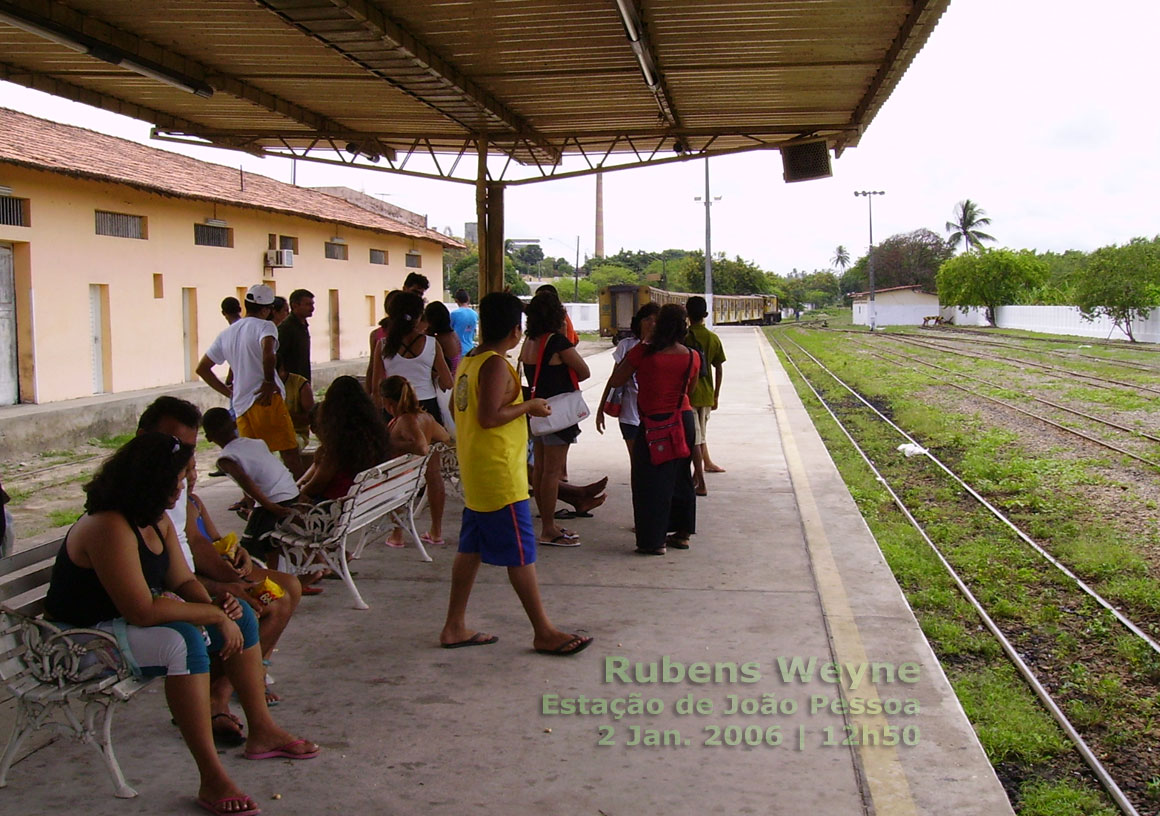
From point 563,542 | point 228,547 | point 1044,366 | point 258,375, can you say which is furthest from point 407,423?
point 1044,366

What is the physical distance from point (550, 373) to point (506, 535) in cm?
204

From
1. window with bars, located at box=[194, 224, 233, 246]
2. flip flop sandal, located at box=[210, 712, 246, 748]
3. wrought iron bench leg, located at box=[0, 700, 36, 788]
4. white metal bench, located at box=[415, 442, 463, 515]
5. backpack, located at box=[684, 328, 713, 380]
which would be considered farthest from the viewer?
window with bars, located at box=[194, 224, 233, 246]

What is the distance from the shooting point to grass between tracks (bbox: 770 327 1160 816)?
4379 millimetres

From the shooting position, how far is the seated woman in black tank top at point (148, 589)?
331 centimetres

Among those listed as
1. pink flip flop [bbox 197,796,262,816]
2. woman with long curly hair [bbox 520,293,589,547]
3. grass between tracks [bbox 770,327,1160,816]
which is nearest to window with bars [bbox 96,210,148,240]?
grass between tracks [bbox 770,327,1160,816]

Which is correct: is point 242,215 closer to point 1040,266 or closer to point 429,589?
point 429,589

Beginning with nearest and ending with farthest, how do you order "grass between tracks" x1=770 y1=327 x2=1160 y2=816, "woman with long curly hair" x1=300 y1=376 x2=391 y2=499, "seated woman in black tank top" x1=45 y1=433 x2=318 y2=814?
"seated woman in black tank top" x1=45 y1=433 x2=318 y2=814, "grass between tracks" x1=770 y1=327 x2=1160 y2=816, "woman with long curly hair" x1=300 y1=376 x2=391 y2=499

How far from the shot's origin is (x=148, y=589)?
3.37 meters

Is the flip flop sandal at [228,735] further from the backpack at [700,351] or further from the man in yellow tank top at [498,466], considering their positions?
the backpack at [700,351]

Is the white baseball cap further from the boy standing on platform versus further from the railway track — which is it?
the railway track

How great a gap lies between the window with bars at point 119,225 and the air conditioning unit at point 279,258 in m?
4.16

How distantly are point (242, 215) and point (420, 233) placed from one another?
8.80 meters

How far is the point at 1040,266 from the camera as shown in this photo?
69062mm

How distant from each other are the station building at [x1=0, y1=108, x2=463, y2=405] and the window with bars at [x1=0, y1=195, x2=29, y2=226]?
17 millimetres
